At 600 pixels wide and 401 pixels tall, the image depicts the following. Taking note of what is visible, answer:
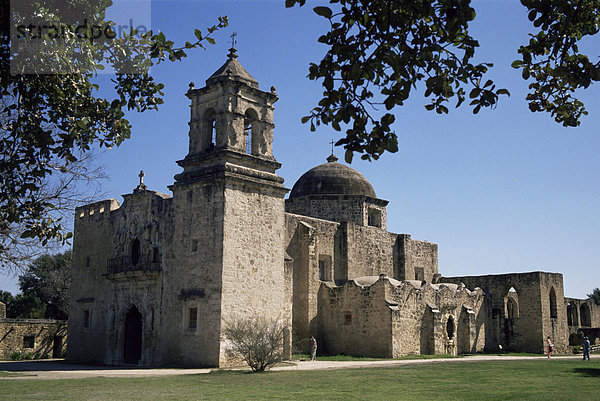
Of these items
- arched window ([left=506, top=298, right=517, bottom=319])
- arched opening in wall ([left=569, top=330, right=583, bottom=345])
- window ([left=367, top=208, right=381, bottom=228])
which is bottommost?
arched opening in wall ([left=569, top=330, right=583, bottom=345])

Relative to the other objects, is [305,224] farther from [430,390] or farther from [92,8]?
[92,8]

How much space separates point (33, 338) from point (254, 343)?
15.3m

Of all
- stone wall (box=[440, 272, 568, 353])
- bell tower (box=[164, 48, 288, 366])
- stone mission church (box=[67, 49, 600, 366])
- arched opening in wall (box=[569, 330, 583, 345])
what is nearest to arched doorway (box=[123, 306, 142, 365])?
stone mission church (box=[67, 49, 600, 366])

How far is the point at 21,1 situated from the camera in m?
7.52

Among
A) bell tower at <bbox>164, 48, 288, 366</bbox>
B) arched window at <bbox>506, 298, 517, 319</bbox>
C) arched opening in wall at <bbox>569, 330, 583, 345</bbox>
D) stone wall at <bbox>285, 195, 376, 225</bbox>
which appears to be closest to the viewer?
bell tower at <bbox>164, 48, 288, 366</bbox>

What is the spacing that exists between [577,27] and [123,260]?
21752 millimetres

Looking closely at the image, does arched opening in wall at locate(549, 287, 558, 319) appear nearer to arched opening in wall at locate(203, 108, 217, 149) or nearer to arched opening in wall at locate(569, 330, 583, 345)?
arched opening in wall at locate(569, 330, 583, 345)

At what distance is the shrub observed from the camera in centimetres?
1942

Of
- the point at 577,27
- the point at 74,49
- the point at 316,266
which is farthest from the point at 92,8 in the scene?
the point at 316,266

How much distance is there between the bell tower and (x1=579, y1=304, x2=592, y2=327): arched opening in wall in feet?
90.6

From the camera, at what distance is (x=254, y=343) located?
64.0ft

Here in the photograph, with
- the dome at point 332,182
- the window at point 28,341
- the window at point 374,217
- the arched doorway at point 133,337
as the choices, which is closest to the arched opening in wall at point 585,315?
the window at point 374,217

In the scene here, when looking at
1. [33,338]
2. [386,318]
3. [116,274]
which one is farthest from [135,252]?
[386,318]

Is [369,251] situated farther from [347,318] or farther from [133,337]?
[133,337]
